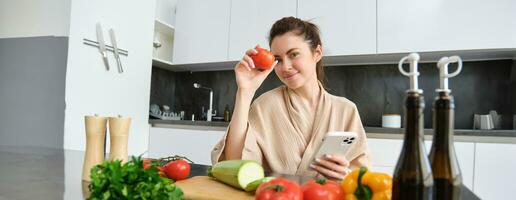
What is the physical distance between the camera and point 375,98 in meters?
2.80

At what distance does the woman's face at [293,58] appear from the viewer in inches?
54.9

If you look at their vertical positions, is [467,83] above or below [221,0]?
below

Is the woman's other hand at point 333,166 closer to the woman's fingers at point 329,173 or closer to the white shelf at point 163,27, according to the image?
the woman's fingers at point 329,173

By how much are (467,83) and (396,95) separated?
50cm

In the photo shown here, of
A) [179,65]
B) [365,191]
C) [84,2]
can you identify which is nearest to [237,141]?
[365,191]

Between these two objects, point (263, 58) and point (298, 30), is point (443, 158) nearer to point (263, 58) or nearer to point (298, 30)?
point (263, 58)

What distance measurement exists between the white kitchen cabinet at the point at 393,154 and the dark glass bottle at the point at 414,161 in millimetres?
1739

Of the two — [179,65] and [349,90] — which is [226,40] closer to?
[179,65]

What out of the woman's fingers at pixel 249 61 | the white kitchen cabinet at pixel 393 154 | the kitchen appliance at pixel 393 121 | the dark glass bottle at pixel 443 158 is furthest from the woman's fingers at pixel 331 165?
the kitchen appliance at pixel 393 121

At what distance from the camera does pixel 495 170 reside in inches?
76.5

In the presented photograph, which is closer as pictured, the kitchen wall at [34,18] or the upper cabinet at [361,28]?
the kitchen wall at [34,18]

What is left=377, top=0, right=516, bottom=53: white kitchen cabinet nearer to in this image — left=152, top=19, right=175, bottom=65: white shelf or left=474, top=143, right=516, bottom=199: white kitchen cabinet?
left=474, top=143, right=516, bottom=199: white kitchen cabinet

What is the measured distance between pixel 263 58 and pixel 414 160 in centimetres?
85

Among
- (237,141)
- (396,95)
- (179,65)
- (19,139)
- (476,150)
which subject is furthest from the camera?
(179,65)
